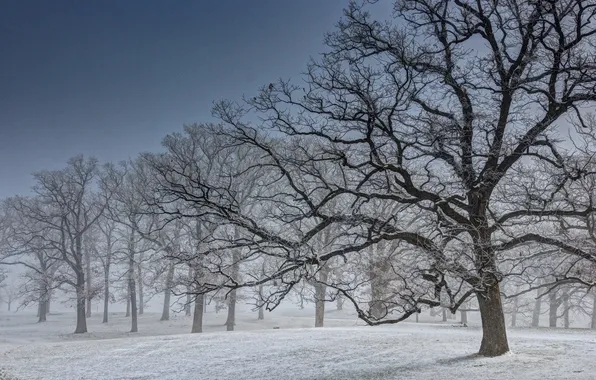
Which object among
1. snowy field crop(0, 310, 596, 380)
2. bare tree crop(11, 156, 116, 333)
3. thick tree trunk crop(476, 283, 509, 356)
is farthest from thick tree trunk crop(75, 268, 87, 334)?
thick tree trunk crop(476, 283, 509, 356)

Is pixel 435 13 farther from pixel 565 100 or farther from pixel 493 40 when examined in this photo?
pixel 565 100

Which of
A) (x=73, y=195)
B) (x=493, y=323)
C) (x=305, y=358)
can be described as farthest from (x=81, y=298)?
(x=493, y=323)

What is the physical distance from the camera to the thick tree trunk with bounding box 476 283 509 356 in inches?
463

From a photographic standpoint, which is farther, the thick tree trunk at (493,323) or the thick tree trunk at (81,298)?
the thick tree trunk at (81,298)

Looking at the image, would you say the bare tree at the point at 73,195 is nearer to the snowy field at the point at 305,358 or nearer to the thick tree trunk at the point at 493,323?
the snowy field at the point at 305,358

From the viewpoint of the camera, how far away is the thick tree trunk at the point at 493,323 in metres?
11.8

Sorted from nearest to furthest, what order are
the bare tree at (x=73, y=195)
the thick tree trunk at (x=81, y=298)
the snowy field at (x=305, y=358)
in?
the snowy field at (x=305, y=358), the thick tree trunk at (x=81, y=298), the bare tree at (x=73, y=195)

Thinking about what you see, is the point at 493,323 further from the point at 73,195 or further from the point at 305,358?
the point at 73,195

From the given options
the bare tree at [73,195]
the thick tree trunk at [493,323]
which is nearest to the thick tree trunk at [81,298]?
the bare tree at [73,195]

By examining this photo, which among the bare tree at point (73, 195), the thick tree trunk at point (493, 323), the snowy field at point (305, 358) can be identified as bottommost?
the snowy field at point (305, 358)

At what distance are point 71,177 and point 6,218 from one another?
37.1 feet

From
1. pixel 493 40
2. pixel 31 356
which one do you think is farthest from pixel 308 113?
pixel 31 356

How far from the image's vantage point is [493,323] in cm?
1193

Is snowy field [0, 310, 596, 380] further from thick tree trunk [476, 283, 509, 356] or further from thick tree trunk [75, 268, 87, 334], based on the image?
thick tree trunk [75, 268, 87, 334]
